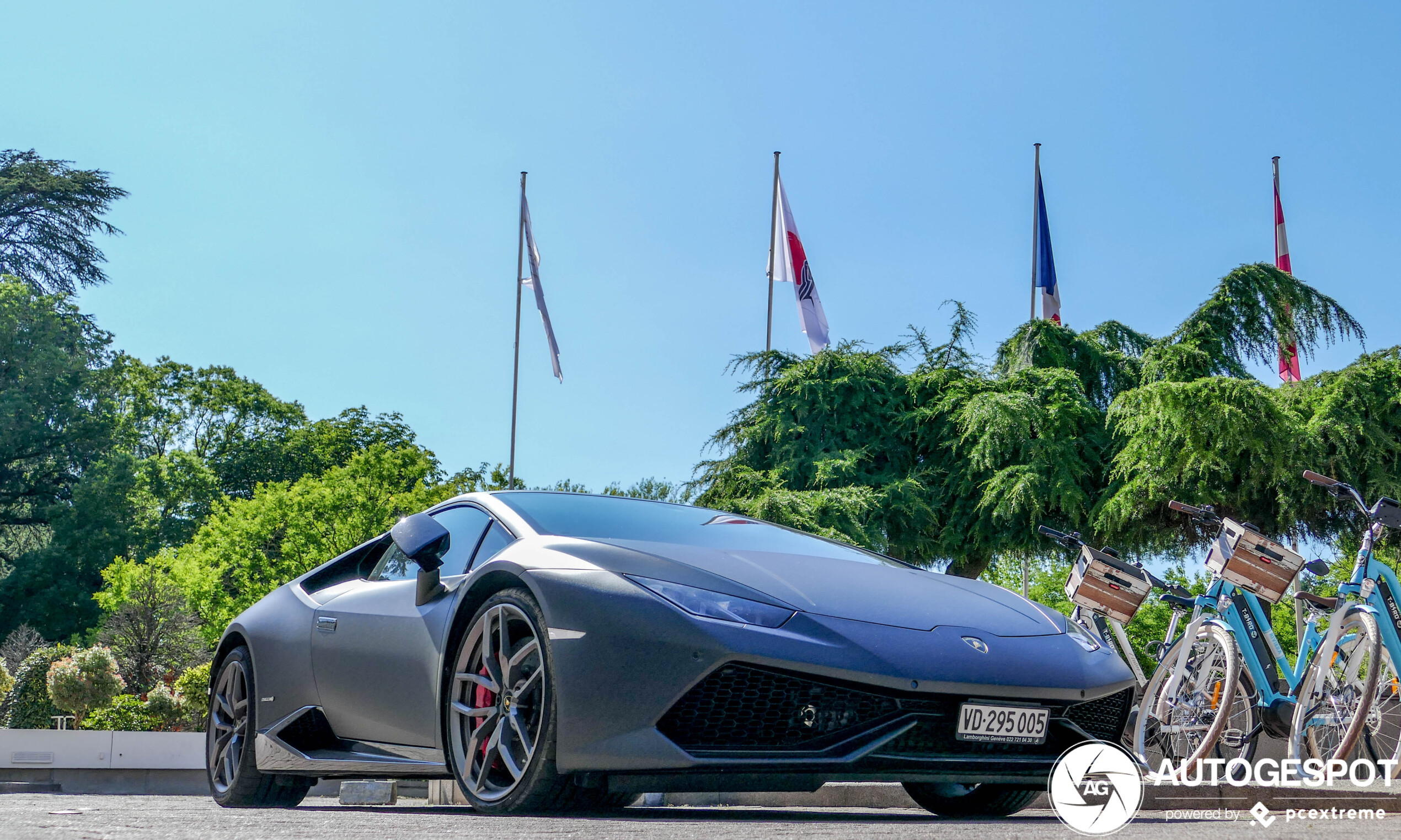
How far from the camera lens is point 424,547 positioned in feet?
14.7

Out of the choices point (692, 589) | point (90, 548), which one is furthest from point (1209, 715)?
point (90, 548)

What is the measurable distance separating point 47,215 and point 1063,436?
145 feet

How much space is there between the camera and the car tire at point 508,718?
379 centimetres

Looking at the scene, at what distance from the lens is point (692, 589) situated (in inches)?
153

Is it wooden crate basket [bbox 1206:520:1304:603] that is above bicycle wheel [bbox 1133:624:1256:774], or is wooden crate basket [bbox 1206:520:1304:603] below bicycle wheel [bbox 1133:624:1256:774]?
above

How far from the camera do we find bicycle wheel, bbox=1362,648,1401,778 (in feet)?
21.0

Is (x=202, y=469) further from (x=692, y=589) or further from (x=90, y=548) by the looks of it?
(x=692, y=589)

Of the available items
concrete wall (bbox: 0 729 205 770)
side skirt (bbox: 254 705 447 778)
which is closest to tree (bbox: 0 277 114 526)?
concrete wall (bbox: 0 729 205 770)

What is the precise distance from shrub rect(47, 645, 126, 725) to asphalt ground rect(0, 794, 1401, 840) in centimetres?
1826

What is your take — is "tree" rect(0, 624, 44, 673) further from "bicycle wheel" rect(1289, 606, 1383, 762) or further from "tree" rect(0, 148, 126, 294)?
"bicycle wheel" rect(1289, 606, 1383, 762)

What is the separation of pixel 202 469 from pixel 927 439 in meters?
39.3

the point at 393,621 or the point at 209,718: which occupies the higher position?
the point at 393,621

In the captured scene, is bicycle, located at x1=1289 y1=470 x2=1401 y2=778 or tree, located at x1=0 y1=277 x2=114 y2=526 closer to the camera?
bicycle, located at x1=1289 y1=470 x2=1401 y2=778

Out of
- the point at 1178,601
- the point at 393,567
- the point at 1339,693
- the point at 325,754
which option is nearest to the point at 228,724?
the point at 325,754
